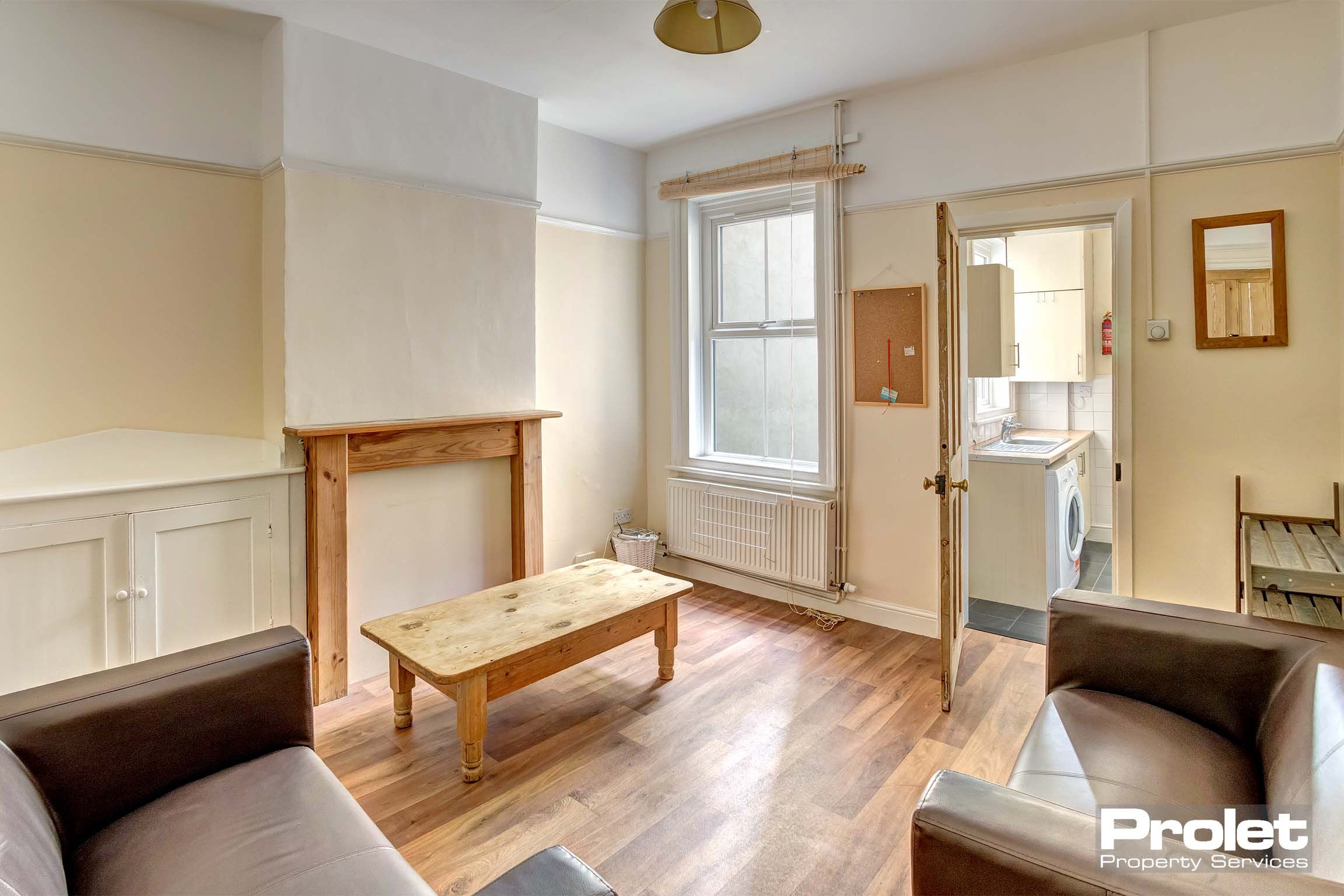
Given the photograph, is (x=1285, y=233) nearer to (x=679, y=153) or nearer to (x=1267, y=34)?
(x=1267, y=34)

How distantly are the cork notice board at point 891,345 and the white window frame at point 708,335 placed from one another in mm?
232

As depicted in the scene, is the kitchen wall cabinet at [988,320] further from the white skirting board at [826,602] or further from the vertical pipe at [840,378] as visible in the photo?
the white skirting board at [826,602]

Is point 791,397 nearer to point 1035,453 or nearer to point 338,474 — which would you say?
point 1035,453

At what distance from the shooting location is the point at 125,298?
2680mm

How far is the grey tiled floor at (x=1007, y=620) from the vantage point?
3.59m

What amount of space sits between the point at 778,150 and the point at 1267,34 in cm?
210

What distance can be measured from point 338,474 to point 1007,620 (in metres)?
3.43

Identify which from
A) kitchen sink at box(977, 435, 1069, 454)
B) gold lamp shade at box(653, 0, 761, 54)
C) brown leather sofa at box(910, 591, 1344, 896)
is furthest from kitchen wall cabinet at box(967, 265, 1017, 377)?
gold lamp shade at box(653, 0, 761, 54)

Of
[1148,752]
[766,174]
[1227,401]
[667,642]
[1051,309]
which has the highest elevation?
[766,174]

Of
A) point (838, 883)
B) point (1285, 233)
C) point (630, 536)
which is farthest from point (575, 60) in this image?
point (838, 883)

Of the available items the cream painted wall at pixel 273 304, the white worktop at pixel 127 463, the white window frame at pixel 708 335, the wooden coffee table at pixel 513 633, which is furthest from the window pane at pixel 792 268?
the white worktop at pixel 127 463

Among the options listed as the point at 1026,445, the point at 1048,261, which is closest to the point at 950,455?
the point at 1026,445

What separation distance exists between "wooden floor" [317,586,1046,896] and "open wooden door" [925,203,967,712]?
0.28 meters

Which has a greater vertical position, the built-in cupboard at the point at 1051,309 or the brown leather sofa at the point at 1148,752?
the built-in cupboard at the point at 1051,309
